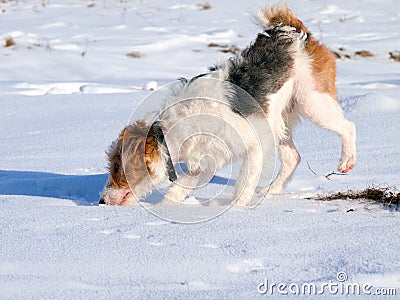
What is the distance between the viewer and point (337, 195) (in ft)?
13.0

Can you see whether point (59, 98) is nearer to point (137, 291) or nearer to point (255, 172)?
point (255, 172)

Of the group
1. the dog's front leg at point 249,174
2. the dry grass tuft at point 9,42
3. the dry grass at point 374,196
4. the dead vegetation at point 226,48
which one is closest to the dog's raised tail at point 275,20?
the dog's front leg at point 249,174

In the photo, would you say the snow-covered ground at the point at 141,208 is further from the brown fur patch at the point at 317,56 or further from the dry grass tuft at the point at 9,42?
the brown fur patch at the point at 317,56

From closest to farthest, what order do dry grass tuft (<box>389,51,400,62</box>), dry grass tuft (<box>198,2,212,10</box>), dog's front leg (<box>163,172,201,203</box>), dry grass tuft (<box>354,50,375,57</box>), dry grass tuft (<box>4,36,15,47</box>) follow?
dog's front leg (<box>163,172,201,203</box>)
dry grass tuft (<box>389,51,400,62</box>)
dry grass tuft (<box>354,50,375,57</box>)
dry grass tuft (<box>4,36,15,47</box>)
dry grass tuft (<box>198,2,212,10</box>)

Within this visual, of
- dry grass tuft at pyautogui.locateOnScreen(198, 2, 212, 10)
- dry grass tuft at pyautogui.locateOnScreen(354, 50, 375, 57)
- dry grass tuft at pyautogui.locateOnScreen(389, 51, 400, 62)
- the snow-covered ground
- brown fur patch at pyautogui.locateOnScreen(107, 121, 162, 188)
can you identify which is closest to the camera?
the snow-covered ground

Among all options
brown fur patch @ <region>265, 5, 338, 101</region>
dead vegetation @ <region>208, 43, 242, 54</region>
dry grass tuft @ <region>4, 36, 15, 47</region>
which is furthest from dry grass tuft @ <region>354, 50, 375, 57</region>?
brown fur patch @ <region>265, 5, 338, 101</region>

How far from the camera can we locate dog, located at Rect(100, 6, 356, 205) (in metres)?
4.14

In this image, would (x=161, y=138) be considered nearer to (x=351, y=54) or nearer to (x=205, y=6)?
(x=351, y=54)

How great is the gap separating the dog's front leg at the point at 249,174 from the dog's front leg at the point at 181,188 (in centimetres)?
28

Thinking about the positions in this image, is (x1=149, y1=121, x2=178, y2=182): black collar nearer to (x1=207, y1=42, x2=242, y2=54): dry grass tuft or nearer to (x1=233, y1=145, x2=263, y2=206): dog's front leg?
(x1=233, y1=145, x2=263, y2=206): dog's front leg

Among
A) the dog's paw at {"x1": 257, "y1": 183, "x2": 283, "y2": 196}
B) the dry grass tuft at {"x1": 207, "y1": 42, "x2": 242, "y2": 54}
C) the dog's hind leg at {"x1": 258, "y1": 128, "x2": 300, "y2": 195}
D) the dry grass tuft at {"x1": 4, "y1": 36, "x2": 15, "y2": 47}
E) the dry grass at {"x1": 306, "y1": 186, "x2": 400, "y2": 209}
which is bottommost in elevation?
the dry grass tuft at {"x1": 207, "y1": 42, "x2": 242, "y2": 54}

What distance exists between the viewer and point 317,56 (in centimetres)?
453

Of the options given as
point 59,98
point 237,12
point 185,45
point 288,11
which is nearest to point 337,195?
point 288,11

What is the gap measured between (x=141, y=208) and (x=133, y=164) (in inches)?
13.6
